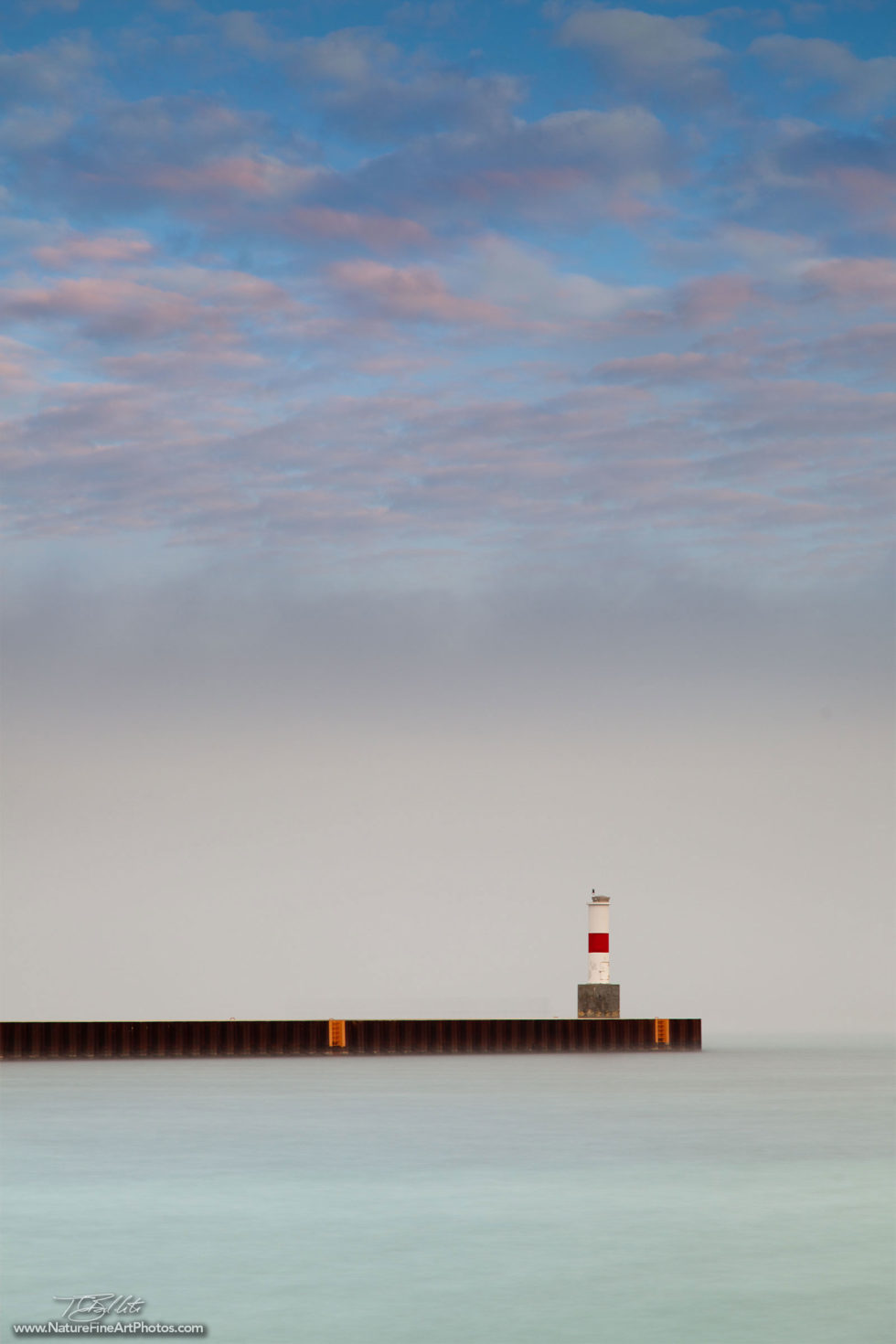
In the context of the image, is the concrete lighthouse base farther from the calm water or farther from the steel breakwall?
the calm water

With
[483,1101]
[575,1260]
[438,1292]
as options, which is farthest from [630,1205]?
[483,1101]

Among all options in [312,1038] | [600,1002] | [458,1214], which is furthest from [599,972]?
[458,1214]

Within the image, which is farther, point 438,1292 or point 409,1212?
point 409,1212

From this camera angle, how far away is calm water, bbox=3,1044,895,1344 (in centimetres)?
1376

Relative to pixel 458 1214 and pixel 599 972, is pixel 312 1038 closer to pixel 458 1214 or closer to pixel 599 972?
pixel 599 972

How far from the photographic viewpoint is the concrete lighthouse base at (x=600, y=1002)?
5056cm

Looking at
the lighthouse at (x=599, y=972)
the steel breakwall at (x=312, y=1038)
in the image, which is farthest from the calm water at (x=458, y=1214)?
the lighthouse at (x=599, y=972)

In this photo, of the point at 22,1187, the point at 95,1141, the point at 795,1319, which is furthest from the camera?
the point at 95,1141

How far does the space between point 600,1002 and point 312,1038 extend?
7.33 metres

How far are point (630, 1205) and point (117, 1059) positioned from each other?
31.1m

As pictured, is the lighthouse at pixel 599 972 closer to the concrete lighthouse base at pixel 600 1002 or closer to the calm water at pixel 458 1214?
the concrete lighthouse base at pixel 600 1002

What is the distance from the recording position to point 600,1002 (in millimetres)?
50625

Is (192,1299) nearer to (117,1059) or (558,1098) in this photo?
(558,1098)

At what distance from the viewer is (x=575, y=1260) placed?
16000 millimetres
